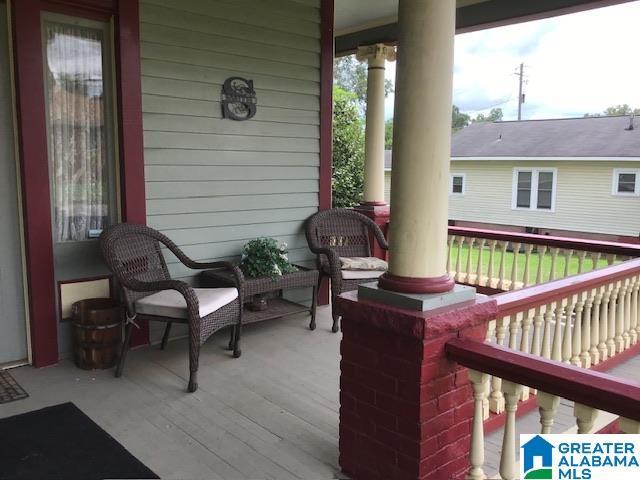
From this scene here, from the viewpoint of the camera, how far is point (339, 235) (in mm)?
5043

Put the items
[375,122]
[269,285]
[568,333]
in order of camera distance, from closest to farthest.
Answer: [568,333]
[269,285]
[375,122]

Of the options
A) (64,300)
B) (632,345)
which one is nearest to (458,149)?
(632,345)

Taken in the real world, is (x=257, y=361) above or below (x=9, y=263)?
below

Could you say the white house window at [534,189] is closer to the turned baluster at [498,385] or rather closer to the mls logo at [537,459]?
the turned baluster at [498,385]

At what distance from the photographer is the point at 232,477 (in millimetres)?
2303

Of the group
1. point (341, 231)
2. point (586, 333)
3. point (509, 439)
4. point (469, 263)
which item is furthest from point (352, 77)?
point (509, 439)

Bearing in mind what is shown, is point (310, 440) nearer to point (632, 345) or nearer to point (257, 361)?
point (257, 361)

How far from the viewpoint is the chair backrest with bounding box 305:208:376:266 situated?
4.86 m

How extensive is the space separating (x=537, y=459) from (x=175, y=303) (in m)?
2.17

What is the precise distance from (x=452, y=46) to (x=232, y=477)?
191cm

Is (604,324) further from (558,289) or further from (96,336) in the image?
(96,336)

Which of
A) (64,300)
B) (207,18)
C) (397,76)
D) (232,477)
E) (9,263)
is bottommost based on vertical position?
(232,477)

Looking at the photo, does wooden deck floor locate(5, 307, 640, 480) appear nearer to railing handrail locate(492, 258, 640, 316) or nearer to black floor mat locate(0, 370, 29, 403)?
black floor mat locate(0, 370, 29, 403)

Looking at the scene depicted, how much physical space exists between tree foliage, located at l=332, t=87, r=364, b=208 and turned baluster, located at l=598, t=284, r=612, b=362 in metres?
7.33
